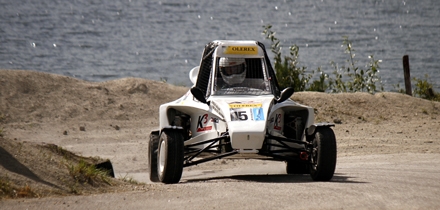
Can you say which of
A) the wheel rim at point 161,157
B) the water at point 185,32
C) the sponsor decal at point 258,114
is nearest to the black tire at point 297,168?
the sponsor decal at point 258,114

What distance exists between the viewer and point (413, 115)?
20281mm

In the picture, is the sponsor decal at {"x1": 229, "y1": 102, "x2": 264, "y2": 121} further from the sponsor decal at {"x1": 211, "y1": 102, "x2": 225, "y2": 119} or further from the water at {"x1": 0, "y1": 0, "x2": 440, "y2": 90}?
the water at {"x1": 0, "y1": 0, "x2": 440, "y2": 90}

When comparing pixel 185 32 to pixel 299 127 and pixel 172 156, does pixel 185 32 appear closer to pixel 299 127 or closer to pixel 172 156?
pixel 299 127

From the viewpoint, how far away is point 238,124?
11789mm

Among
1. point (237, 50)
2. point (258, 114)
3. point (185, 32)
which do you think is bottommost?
point (258, 114)

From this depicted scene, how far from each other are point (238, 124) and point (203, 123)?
1.19 metres

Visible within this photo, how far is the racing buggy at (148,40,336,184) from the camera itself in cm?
1183

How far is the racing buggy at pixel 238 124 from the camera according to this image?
11.8 meters

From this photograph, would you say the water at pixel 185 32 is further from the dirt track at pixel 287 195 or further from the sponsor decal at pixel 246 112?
the dirt track at pixel 287 195

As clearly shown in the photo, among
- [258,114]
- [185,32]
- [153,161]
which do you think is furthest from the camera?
[185,32]

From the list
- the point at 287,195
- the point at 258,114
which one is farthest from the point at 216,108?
the point at 287,195

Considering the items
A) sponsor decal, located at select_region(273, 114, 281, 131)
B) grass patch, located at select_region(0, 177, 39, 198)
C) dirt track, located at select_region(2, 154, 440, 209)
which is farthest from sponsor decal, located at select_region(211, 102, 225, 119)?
grass patch, located at select_region(0, 177, 39, 198)

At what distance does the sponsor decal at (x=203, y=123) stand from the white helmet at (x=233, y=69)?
850 mm

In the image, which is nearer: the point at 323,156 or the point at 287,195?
the point at 287,195
